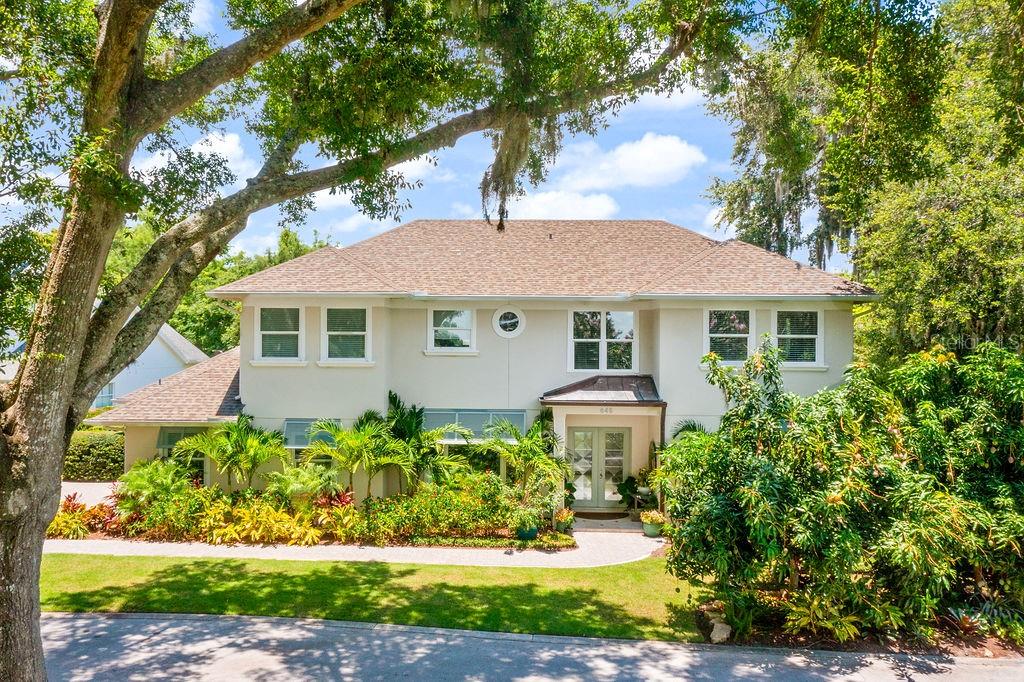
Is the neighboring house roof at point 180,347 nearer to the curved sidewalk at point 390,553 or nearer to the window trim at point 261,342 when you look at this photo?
the window trim at point 261,342

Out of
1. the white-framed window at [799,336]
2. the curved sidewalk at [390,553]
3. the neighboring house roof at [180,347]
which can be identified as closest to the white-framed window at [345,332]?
the curved sidewalk at [390,553]

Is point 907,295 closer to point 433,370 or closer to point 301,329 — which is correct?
point 433,370

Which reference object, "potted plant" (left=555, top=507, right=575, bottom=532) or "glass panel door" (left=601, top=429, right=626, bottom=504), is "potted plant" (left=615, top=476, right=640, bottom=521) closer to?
"glass panel door" (left=601, top=429, right=626, bottom=504)

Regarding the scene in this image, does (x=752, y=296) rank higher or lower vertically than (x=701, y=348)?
higher

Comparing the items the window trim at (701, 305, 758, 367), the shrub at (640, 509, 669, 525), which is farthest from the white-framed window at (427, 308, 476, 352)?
the shrub at (640, 509, 669, 525)

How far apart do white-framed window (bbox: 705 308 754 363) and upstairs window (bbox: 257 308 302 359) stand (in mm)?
11243

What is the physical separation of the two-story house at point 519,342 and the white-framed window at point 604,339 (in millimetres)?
41

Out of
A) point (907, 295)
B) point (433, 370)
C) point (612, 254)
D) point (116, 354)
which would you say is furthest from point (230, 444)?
point (907, 295)

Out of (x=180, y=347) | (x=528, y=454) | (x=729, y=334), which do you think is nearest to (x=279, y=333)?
(x=528, y=454)

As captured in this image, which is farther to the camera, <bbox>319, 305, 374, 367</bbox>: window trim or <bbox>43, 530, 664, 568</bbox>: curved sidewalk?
<bbox>319, 305, 374, 367</bbox>: window trim

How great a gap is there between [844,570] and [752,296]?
8444 mm

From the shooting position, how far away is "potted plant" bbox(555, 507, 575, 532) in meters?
14.7

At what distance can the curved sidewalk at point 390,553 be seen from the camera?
12820mm

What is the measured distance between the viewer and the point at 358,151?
27.3 feet
